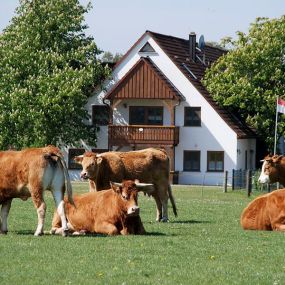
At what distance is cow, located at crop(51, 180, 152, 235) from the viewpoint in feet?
64.7

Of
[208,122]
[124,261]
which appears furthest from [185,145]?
[124,261]

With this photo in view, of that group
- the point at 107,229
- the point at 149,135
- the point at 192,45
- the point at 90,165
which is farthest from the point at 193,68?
the point at 107,229

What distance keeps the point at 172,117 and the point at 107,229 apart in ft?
165

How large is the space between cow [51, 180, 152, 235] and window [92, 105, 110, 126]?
5190 cm

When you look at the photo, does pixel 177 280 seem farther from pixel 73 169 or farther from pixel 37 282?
pixel 73 169

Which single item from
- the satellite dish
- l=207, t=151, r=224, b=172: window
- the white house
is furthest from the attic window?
the satellite dish

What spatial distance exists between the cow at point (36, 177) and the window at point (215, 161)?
Result: 1965 inches

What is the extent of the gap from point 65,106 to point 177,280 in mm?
54744

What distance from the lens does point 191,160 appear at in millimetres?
70438

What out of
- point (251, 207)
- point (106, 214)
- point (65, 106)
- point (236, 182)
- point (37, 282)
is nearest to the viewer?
point (37, 282)

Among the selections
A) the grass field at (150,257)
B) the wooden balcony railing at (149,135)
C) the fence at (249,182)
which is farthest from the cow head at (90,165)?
the wooden balcony railing at (149,135)

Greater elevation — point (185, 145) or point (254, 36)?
point (254, 36)

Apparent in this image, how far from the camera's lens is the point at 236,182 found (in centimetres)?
5653

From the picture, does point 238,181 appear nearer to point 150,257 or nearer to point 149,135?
point 149,135
